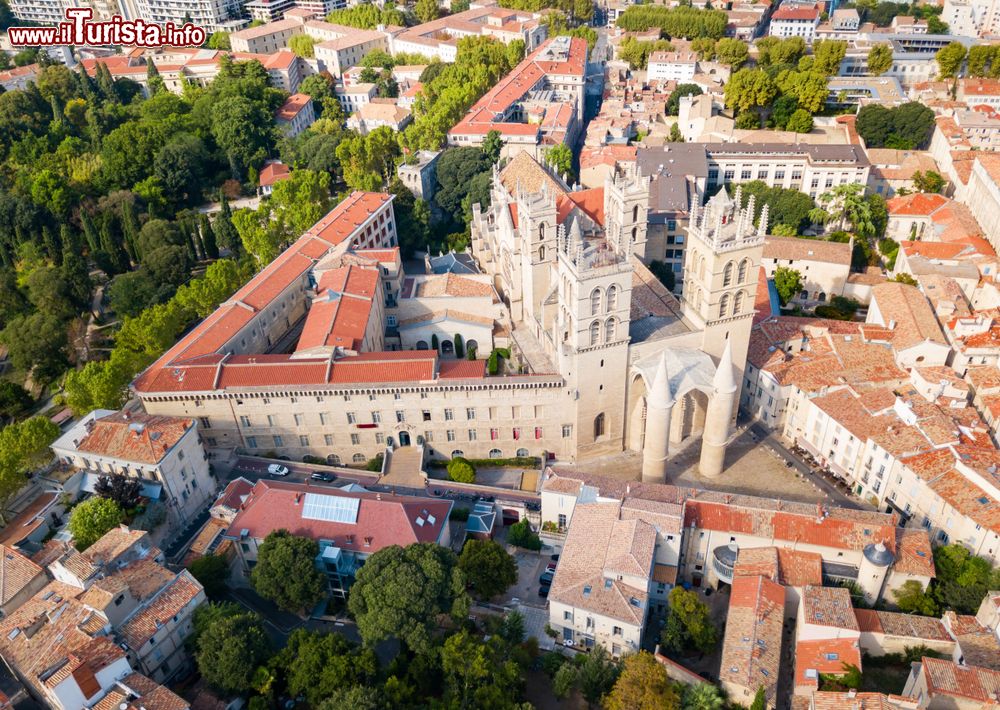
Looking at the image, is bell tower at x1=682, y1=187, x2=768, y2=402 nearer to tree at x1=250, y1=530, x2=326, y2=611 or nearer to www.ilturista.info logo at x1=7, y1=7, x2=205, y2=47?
tree at x1=250, y1=530, x2=326, y2=611

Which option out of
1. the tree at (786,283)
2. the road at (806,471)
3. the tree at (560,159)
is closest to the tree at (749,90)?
the tree at (560,159)

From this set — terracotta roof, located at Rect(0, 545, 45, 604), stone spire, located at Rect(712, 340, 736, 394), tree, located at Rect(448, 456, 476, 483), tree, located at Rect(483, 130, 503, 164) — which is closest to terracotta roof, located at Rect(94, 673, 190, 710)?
terracotta roof, located at Rect(0, 545, 45, 604)

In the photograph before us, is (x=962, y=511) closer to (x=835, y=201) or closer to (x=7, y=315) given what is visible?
(x=835, y=201)

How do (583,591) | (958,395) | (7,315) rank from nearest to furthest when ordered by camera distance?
(583,591)
(958,395)
(7,315)

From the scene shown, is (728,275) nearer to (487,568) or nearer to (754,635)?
(754,635)

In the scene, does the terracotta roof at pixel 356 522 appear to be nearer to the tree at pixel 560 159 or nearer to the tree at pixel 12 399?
the tree at pixel 12 399

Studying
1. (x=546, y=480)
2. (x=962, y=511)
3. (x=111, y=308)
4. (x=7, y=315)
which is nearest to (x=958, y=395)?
(x=962, y=511)
